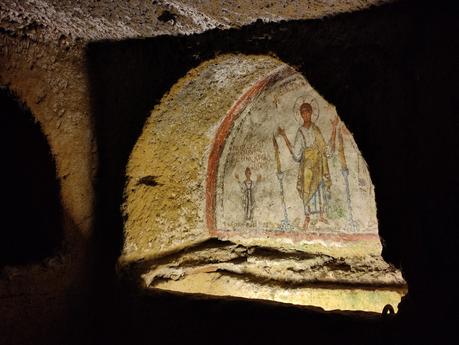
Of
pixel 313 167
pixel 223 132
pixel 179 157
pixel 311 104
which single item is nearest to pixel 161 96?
pixel 179 157

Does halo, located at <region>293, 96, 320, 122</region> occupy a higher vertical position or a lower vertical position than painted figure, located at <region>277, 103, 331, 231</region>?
higher

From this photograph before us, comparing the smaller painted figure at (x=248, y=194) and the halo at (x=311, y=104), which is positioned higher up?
the halo at (x=311, y=104)

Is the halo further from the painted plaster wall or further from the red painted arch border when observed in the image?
the painted plaster wall

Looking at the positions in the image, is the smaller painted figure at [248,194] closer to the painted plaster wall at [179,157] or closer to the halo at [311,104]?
the painted plaster wall at [179,157]

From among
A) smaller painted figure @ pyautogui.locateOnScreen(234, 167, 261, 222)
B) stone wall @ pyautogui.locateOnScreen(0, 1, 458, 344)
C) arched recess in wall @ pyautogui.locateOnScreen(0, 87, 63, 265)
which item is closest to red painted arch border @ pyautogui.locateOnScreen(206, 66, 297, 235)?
smaller painted figure @ pyautogui.locateOnScreen(234, 167, 261, 222)

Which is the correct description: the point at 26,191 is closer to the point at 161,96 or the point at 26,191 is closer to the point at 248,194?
the point at 161,96

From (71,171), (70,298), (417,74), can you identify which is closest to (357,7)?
(417,74)

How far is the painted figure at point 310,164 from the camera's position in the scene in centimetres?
285

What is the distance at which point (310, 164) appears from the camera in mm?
2893

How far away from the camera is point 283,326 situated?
1686 millimetres

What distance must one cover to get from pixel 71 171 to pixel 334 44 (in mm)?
1471

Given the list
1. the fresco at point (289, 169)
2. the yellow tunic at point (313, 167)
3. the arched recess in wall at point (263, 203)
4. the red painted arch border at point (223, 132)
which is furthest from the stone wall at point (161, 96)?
the yellow tunic at point (313, 167)

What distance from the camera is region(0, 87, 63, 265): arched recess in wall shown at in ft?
6.27

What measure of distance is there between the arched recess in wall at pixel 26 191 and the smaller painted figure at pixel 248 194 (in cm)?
146
